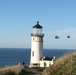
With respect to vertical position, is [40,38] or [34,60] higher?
[40,38]

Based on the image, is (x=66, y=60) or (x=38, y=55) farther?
(x=38, y=55)

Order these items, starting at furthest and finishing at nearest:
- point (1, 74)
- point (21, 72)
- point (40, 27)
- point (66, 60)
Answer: point (40, 27)
point (21, 72)
point (1, 74)
point (66, 60)

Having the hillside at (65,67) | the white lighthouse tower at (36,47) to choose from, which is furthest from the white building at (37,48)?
the hillside at (65,67)

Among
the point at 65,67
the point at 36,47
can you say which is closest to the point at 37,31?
the point at 36,47

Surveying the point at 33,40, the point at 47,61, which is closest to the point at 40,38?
the point at 33,40

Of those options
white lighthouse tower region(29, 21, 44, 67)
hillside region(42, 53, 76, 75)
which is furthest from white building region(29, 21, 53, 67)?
hillside region(42, 53, 76, 75)

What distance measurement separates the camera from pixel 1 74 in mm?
18172

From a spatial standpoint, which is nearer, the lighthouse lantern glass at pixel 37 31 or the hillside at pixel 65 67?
the hillside at pixel 65 67

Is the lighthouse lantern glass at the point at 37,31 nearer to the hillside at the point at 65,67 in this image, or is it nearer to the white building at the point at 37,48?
the white building at the point at 37,48

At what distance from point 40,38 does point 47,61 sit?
3.57 metres

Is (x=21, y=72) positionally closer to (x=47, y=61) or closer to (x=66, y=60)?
(x=66, y=60)

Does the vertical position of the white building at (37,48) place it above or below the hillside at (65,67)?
above

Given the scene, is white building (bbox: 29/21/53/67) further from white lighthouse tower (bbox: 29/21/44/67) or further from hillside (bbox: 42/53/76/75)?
hillside (bbox: 42/53/76/75)

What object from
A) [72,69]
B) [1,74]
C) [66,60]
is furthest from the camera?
[1,74]
